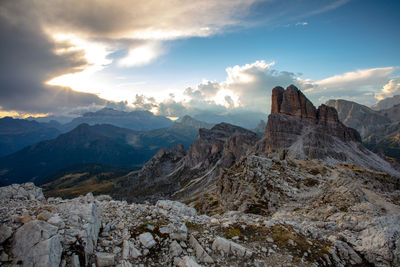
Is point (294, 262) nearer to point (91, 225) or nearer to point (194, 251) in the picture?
point (194, 251)

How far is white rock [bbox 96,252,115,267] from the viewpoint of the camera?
1014 centimetres

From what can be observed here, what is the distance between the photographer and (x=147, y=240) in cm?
1232

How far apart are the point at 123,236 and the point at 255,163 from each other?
43.3 m

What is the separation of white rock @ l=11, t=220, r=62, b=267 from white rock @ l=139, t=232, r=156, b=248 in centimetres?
442

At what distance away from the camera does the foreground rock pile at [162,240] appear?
31.4ft

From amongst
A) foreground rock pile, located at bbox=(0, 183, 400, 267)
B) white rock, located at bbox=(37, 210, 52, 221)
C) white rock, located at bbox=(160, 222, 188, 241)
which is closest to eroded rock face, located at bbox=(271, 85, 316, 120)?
foreground rock pile, located at bbox=(0, 183, 400, 267)

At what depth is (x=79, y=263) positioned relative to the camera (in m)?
9.67

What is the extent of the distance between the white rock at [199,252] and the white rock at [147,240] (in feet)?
A: 8.39

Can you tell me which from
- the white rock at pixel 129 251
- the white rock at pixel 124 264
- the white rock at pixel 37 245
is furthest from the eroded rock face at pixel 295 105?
the white rock at pixel 37 245

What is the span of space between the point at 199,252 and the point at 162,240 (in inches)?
102

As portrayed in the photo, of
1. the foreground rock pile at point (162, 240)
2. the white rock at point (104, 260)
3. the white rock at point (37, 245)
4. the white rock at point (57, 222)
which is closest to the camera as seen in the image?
the white rock at point (37, 245)

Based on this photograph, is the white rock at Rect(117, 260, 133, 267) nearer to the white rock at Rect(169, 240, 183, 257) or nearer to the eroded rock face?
the white rock at Rect(169, 240, 183, 257)

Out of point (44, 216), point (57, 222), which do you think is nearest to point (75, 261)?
point (57, 222)

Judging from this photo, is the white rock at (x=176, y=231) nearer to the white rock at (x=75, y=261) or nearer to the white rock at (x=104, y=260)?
the white rock at (x=104, y=260)
